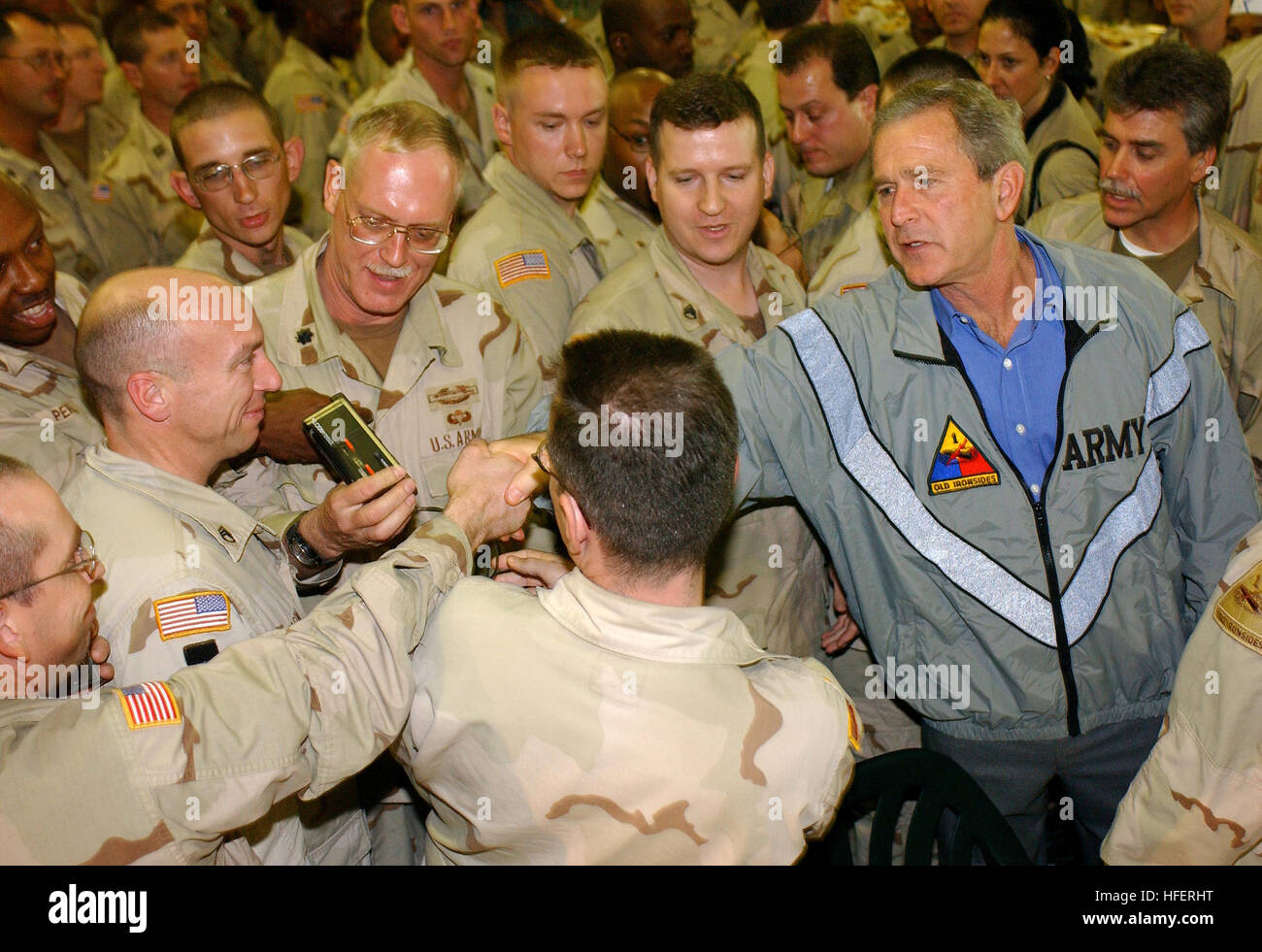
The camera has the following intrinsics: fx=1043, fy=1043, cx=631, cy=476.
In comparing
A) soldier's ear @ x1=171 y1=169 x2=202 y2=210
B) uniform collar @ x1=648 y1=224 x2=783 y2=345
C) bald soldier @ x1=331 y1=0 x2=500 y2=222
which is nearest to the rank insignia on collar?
uniform collar @ x1=648 y1=224 x2=783 y2=345

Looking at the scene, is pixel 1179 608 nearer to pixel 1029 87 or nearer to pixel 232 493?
pixel 232 493

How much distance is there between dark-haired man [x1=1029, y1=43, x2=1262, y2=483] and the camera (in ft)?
10.0

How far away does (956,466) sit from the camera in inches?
87.0

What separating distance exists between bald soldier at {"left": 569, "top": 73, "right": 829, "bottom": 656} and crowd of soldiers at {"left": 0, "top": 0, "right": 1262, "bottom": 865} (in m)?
0.01

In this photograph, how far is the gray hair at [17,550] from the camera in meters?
1.54

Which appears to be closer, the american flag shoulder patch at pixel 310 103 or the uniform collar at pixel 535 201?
the uniform collar at pixel 535 201

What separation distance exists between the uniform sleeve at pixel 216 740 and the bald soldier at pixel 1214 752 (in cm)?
129

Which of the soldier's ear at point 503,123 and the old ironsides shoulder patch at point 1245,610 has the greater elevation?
the soldier's ear at point 503,123

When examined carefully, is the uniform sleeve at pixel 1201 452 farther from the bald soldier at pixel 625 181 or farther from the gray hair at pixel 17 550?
the gray hair at pixel 17 550

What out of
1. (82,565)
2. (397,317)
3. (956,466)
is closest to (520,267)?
(397,317)

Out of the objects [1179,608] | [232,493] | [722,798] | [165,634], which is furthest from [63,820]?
[1179,608]

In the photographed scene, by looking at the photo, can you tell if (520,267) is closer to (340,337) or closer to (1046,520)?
(340,337)

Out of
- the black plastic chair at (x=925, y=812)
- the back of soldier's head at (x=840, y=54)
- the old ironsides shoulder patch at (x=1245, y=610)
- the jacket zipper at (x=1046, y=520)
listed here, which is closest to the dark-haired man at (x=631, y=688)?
the black plastic chair at (x=925, y=812)

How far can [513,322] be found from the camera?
9.34ft
